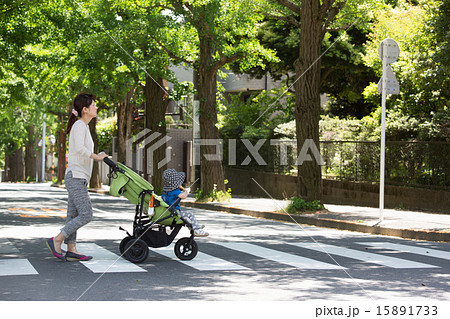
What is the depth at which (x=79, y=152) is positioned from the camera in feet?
28.7

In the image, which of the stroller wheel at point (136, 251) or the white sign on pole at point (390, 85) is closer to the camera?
the stroller wheel at point (136, 251)

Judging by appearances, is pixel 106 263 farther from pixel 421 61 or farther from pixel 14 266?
pixel 421 61

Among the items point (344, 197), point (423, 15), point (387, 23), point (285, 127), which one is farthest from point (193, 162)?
point (423, 15)

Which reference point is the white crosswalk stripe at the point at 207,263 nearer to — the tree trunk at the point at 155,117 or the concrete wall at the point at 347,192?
the concrete wall at the point at 347,192

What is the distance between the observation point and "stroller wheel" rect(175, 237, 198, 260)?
369 inches

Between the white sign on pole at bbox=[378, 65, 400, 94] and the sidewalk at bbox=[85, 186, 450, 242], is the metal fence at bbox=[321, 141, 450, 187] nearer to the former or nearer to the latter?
the sidewalk at bbox=[85, 186, 450, 242]

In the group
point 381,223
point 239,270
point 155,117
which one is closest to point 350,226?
point 381,223

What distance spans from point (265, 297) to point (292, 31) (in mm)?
27514

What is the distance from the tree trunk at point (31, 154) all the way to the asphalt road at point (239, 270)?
58.6 metres

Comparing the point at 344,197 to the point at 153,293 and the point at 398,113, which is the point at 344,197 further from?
the point at 153,293

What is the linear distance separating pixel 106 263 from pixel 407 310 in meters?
4.12

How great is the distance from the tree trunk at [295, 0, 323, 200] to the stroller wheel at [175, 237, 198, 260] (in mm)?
9744

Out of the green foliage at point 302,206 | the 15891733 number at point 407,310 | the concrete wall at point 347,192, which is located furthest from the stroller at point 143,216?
the concrete wall at point 347,192

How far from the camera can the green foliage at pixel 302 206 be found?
1841 cm
